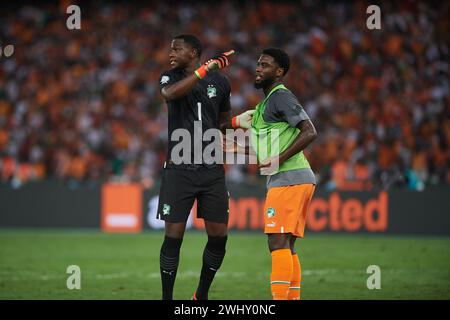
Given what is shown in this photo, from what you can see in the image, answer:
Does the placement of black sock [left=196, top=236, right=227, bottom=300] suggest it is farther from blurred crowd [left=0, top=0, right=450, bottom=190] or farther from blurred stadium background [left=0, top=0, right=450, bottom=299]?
blurred crowd [left=0, top=0, right=450, bottom=190]

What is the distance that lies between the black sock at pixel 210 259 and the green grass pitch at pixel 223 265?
126cm

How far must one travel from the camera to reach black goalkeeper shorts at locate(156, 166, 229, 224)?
7.88 meters

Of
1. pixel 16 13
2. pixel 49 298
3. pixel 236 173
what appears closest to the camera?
pixel 49 298

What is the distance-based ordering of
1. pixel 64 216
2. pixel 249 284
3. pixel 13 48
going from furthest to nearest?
pixel 13 48 < pixel 64 216 < pixel 249 284

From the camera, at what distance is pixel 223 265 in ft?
42.5

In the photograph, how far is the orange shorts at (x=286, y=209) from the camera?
24.7 ft

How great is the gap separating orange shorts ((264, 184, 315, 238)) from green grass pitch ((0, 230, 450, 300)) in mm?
2062

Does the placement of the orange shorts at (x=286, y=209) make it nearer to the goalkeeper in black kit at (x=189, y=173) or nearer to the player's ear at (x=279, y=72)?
the goalkeeper in black kit at (x=189, y=173)

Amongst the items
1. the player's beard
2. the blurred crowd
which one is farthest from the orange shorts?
the blurred crowd

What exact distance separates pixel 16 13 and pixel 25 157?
24.6 ft

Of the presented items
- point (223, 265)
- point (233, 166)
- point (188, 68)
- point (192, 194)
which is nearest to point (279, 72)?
point (188, 68)

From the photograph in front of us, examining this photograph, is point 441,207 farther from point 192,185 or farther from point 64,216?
point 192,185

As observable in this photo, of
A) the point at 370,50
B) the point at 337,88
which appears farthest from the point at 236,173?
the point at 370,50

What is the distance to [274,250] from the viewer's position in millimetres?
7531
